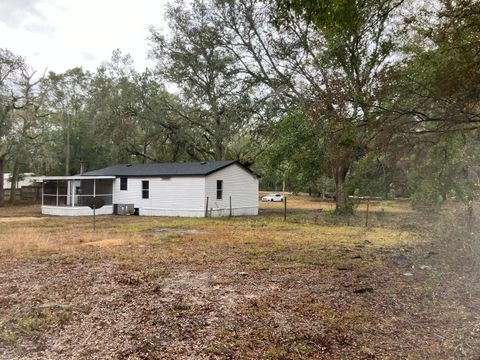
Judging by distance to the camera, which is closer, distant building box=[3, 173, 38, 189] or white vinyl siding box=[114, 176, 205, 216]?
white vinyl siding box=[114, 176, 205, 216]

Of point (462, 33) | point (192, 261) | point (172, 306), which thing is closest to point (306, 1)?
point (462, 33)

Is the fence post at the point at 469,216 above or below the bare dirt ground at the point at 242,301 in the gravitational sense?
above

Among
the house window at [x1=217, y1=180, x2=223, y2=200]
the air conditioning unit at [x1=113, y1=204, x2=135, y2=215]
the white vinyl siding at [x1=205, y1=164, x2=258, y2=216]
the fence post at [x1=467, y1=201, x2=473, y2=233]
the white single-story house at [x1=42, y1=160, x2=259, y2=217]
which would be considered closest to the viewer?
the fence post at [x1=467, y1=201, x2=473, y2=233]

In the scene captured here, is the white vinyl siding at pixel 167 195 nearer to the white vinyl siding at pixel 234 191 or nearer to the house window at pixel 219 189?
the white vinyl siding at pixel 234 191

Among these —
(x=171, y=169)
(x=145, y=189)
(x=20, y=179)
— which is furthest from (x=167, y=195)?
(x=20, y=179)

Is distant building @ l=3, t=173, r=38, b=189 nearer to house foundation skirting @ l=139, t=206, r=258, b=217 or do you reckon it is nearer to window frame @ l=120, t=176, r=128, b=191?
window frame @ l=120, t=176, r=128, b=191

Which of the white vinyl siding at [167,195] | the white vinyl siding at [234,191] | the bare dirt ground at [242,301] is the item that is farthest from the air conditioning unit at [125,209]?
the bare dirt ground at [242,301]

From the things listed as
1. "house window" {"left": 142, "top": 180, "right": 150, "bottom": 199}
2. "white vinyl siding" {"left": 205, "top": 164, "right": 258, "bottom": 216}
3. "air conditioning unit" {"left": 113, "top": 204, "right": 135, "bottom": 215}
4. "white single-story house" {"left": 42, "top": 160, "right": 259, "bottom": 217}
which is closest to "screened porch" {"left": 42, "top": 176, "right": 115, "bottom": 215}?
"white single-story house" {"left": 42, "top": 160, "right": 259, "bottom": 217}

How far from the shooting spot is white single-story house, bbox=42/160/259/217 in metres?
19.5

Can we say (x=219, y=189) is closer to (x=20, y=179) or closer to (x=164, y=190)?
(x=164, y=190)

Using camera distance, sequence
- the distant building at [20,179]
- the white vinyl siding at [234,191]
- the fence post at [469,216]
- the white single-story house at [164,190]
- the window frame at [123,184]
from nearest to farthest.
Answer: the fence post at [469,216] → the white single-story house at [164,190] → the white vinyl siding at [234,191] → the window frame at [123,184] → the distant building at [20,179]

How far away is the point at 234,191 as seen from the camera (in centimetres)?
2123

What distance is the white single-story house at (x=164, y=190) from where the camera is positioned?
19547mm

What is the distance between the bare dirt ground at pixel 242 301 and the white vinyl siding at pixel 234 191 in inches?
406
